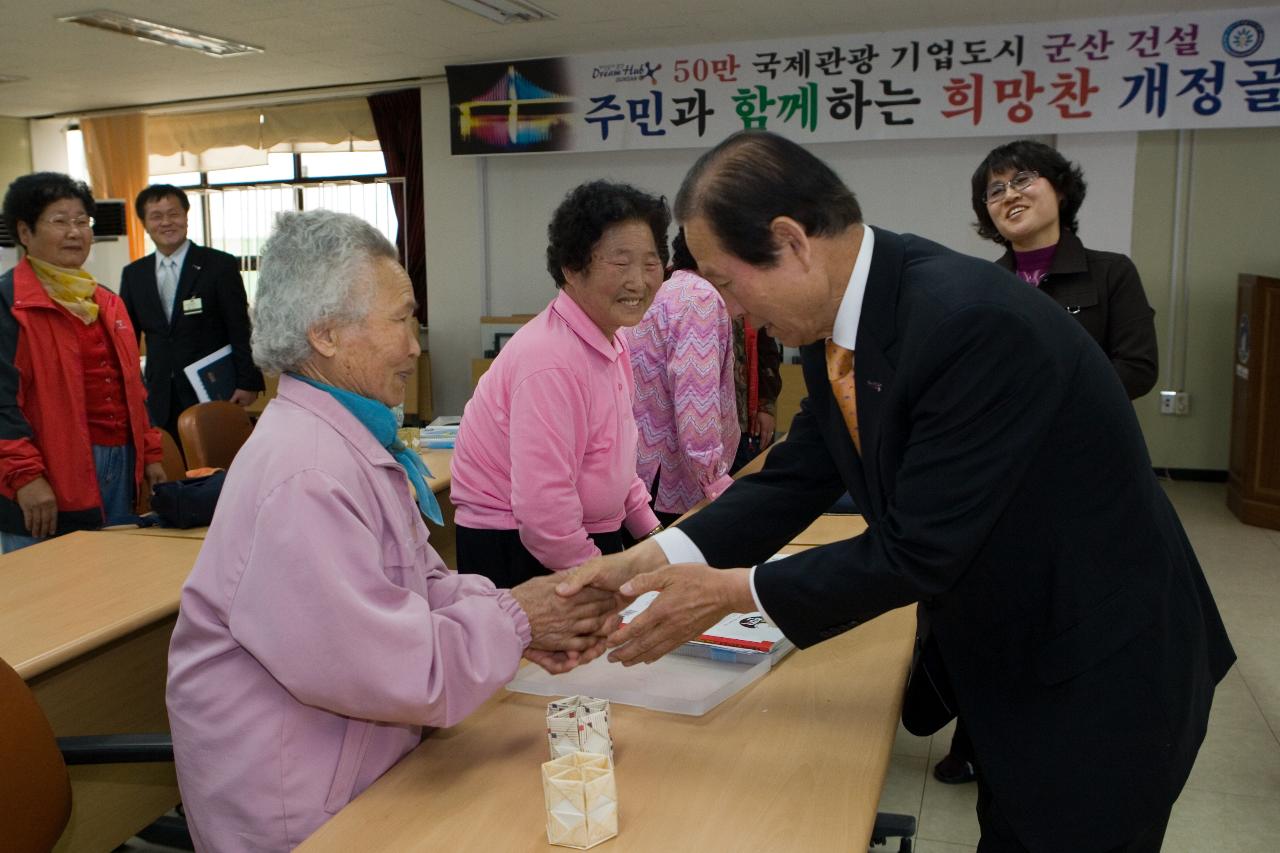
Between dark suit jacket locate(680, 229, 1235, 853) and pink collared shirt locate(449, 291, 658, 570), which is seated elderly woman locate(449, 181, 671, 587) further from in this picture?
dark suit jacket locate(680, 229, 1235, 853)

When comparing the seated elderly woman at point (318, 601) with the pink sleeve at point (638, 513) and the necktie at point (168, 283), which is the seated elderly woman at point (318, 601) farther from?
the necktie at point (168, 283)

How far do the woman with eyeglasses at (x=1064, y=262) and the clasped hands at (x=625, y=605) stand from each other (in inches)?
59.6

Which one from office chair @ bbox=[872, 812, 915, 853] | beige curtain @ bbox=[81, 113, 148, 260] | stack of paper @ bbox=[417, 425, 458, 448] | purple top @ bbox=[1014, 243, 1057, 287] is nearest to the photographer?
office chair @ bbox=[872, 812, 915, 853]

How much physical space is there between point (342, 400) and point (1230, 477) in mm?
6056

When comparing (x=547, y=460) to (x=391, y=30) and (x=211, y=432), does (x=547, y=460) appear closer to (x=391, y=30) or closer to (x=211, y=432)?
(x=211, y=432)

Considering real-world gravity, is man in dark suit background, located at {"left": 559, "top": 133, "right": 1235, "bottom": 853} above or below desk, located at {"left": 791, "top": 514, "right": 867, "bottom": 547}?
above

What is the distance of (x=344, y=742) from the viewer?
132 cm

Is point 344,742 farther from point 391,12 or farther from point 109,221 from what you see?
point 109,221

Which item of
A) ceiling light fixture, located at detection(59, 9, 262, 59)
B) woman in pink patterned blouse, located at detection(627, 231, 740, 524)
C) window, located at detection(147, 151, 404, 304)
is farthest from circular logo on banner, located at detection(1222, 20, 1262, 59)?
ceiling light fixture, located at detection(59, 9, 262, 59)

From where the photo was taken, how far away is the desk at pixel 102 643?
1.97 meters

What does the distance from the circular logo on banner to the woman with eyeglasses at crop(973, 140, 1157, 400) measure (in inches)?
153

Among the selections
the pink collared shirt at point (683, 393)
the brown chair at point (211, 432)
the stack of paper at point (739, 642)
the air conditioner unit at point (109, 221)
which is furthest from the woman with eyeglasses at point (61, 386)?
the air conditioner unit at point (109, 221)

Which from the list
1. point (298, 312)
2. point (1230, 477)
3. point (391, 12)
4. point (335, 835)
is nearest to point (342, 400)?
point (298, 312)

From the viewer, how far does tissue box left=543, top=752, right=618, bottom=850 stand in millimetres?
1127
